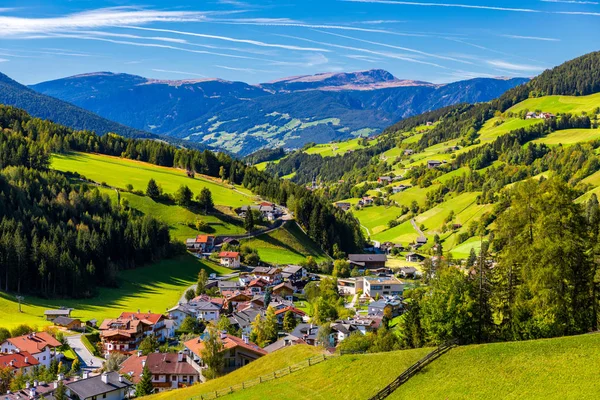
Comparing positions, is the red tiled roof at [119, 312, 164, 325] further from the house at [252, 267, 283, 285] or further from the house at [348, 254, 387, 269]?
the house at [348, 254, 387, 269]

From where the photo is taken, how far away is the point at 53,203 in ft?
408

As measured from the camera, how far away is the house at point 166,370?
64000mm

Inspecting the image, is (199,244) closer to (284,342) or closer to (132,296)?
(132,296)

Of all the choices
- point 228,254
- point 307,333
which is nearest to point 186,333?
point 307,333

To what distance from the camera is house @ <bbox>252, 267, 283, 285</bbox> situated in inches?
4771

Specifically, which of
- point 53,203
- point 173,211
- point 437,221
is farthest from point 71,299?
point 437,221

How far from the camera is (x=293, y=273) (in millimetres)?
125312

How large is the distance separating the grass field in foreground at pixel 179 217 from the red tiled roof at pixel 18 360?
76.2 metres

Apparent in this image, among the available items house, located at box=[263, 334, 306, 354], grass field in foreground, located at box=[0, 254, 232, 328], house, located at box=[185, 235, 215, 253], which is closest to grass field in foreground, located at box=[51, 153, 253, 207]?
house, located at box=[185, 235, 215, 253]

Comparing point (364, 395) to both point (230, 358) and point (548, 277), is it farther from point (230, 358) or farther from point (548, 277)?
point (230, 358)

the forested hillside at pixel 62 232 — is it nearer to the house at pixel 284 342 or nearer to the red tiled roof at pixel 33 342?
the red tiled roof at pixel 33 342

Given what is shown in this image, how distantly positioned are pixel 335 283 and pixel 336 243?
46.4m

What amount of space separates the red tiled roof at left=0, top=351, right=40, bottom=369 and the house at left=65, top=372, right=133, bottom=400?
1092 centimetres

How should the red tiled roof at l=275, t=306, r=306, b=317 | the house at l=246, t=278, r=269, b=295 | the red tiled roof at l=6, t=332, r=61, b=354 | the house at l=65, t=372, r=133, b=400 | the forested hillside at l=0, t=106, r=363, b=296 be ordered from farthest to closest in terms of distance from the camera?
1. the house at l=246, t=278, r=269, b=295
2. the forested hillside at l=0, t=106, r=363, b=296
3. the red tiled roof at l=275, t=306, r=306, b=317
4. the red tiled roof at l=6, t=332, r=61, b=354
5. the house at l=65, t=372, r=133, b=400
